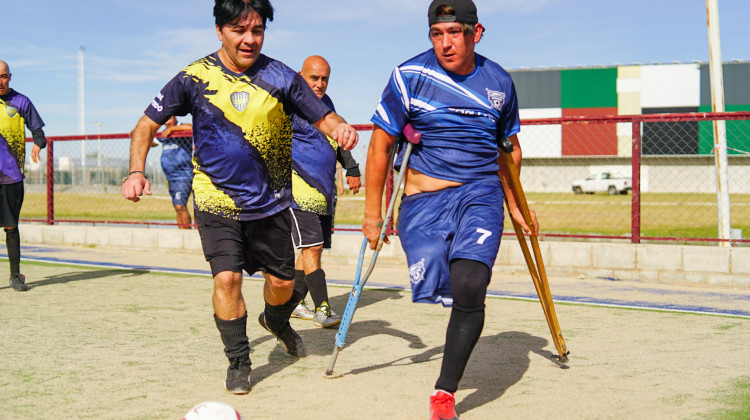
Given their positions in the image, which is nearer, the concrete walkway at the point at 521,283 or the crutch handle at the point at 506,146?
the crutch handle at the point at 506,146

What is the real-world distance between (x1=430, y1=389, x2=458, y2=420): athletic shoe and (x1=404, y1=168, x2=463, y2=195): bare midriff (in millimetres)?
1013

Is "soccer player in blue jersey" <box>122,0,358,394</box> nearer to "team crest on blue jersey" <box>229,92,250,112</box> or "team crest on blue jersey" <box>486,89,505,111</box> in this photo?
"team crest on blue jersey" <box>229,92,250,112</box>

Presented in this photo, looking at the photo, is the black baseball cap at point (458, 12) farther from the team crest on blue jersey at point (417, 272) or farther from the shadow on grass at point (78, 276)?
the shadow on grass at point (78, 276)

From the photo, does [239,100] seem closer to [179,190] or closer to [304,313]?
[304,313]

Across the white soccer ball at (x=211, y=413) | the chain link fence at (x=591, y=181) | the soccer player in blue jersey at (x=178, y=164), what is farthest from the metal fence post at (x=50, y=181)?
the white soccer ball at (x=211, y=413)

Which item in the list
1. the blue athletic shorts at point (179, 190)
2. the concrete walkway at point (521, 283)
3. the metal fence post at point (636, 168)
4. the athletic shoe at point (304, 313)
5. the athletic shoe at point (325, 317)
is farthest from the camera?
the blue athletic shorts at point (179, 190)

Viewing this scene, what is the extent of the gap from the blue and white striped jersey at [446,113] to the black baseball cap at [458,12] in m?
0.21

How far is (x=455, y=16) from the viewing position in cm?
375

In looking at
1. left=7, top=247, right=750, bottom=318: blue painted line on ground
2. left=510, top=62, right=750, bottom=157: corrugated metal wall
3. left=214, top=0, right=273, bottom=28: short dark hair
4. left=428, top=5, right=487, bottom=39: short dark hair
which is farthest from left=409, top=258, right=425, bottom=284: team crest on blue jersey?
left=510, top=62, right=750, bottom=157: corrugated metal wall

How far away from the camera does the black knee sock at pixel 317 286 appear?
243 inches

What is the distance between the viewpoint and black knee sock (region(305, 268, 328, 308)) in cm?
617

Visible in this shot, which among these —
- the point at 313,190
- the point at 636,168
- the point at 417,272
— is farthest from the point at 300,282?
the point at 636,168

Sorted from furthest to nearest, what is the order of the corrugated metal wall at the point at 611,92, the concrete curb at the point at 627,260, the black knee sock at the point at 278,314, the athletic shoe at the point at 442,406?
the corrugated metal wall at the point at 611,92 < the concrete curb at the point at 627,260 < the black knee sock at the point at 278,314 < the athletic shoe at the point at 442,406

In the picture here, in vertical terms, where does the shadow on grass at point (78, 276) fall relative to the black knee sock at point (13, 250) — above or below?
below
